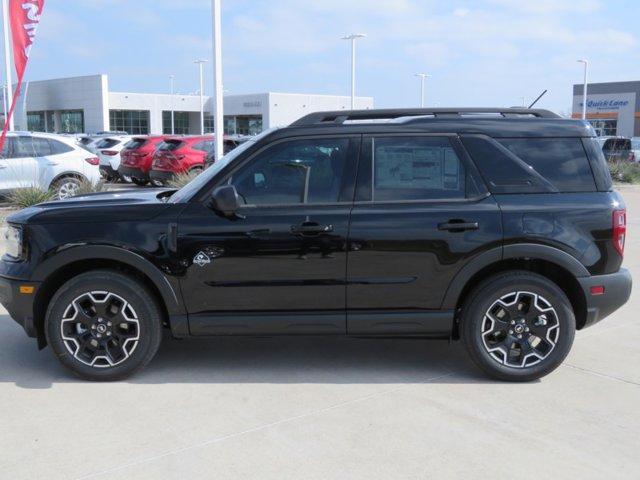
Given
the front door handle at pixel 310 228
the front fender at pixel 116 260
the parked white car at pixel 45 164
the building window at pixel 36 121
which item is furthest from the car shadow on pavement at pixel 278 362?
the building window at pixel 36 121

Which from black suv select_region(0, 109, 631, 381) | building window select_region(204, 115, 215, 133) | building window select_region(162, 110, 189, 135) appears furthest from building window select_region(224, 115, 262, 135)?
black suv select_region(0, 109, 631, 381)

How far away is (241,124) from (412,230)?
73710 mm

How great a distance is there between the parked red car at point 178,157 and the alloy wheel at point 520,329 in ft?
43.3

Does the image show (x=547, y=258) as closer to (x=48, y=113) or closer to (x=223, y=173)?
(x=223, y=173)

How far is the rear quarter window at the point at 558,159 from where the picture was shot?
4.72 metres

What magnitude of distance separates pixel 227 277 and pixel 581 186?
2.48 metres

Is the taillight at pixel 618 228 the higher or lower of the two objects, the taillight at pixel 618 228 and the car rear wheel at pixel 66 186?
the higher

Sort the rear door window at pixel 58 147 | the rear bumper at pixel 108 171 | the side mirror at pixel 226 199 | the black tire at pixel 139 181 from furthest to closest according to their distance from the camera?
1. the rear bumper at pixel 108 171
2. the black tire at pixel 139 181
3. the rear door window at pixel 58 147
4. the side mirror at pixel 226 199

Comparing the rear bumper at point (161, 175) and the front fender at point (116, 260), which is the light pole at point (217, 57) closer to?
the rear bumper at point (161, 175)

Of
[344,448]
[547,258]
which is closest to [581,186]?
[547,258]

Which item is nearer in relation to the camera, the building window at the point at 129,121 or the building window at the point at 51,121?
the building window at the point at 129,121

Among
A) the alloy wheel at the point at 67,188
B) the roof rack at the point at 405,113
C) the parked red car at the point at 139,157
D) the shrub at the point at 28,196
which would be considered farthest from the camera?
the parked red car at the point at 139,157

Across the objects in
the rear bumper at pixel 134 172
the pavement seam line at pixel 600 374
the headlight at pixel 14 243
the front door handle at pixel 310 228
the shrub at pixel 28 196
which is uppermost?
the front door handle at pixel 310 228

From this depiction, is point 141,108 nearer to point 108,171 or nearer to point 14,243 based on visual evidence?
point 108,171
